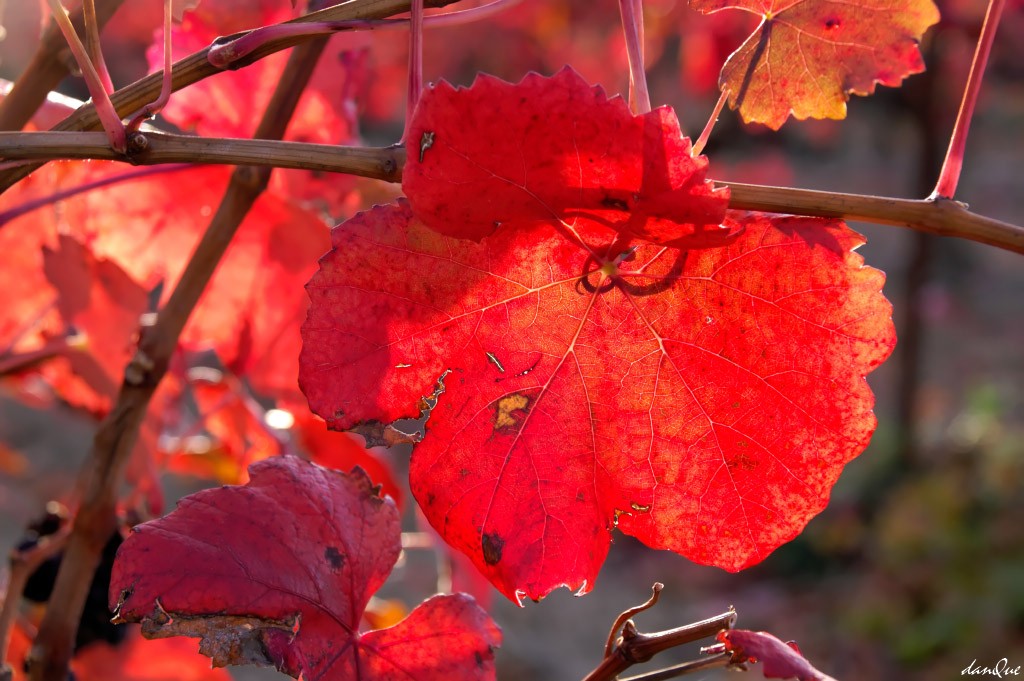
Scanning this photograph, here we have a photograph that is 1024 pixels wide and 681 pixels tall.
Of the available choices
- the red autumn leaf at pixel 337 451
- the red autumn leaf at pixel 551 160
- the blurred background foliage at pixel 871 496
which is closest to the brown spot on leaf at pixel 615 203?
the red autumn leaf at pixel 551 160

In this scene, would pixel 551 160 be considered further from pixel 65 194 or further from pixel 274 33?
pixel 65 194

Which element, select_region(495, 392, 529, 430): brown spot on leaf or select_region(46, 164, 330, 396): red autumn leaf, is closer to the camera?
select_region(495, 392, 529, 430): brown spot on leaf

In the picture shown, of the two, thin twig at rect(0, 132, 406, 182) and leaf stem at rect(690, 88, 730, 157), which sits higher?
thin twig at rect(0, 132, 406, 182)

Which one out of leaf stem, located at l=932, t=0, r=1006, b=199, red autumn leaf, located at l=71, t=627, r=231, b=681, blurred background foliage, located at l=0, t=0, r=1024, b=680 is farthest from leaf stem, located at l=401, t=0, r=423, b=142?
blurred background foliage, located at l=0, t=0, r=1024, b=680

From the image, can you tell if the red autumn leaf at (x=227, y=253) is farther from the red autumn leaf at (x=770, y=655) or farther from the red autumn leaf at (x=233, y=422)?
the red autumn leaf at (x=770, y=655)

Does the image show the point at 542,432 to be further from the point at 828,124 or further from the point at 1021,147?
the point at 1021,147

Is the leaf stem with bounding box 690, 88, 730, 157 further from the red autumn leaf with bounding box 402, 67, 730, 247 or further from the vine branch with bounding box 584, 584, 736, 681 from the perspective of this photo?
the vine branch with bounding box 584, 584, 736, 681
